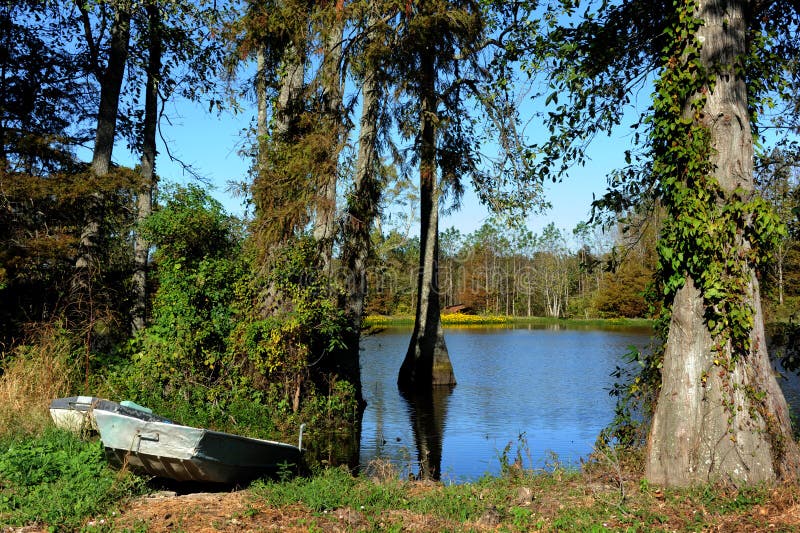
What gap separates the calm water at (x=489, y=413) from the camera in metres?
12.1

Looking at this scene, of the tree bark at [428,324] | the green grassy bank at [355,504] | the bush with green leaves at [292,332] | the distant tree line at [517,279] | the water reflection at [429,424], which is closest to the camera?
the green grassy bank at [355,504]

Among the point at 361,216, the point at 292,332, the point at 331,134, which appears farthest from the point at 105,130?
the point at 292,332

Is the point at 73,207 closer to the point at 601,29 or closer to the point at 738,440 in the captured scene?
the point at 601,29

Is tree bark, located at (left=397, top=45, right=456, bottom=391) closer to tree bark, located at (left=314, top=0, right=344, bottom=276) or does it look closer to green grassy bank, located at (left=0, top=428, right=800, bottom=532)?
tree bark, located at (left=314, top=0, right=344, bottom=276)

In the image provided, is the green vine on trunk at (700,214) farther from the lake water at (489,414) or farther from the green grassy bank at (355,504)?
the lake water at (489,414)

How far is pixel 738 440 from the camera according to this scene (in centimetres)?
718

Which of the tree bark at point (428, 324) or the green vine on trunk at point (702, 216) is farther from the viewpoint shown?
the tree bark at point (428, 324)

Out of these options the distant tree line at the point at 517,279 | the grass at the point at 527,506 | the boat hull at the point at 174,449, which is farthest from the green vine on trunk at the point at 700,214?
the distant tree line at the point at 517,279

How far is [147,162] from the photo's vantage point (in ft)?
54.2

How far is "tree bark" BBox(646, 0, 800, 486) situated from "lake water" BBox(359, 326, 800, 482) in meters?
1.74

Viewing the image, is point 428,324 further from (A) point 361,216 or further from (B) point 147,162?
(B) point 147,162

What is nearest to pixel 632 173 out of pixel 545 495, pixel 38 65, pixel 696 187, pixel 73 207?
pixel 696 187

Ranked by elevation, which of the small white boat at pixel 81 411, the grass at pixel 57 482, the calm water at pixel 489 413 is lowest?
the calm water at pixel 489 413

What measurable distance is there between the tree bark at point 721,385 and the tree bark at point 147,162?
10.6 metres
